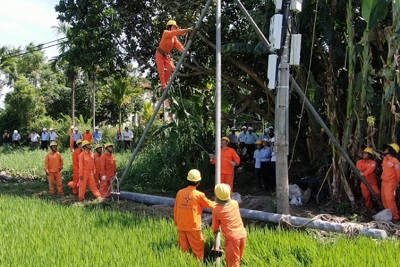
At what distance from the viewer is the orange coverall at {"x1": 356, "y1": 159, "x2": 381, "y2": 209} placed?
9.17m

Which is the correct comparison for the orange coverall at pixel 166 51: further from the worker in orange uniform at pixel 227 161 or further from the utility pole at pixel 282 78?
the utility pole at pixel 282 78

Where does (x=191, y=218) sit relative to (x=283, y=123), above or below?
below

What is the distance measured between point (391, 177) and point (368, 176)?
2.01 ft

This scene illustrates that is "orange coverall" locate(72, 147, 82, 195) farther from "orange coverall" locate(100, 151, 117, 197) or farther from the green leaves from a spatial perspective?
the green leaves

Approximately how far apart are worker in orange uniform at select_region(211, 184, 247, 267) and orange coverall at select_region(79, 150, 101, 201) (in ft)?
18.8

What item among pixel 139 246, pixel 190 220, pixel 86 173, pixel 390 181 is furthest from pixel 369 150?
pixel 86 173

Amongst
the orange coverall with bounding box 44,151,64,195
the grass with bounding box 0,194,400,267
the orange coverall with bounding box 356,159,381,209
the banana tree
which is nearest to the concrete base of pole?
the grass with bounding box 0,194,400,267

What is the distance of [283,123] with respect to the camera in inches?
316

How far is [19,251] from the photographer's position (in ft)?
19.7

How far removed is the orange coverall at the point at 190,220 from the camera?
252 inches

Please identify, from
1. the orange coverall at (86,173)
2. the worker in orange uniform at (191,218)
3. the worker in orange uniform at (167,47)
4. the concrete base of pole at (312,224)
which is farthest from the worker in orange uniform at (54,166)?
the worker in orange uniform at (191,218)

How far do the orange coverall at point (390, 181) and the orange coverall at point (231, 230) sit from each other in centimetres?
401

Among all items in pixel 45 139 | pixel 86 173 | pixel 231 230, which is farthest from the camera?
pixel 45 139

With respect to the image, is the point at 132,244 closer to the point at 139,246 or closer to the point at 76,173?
the point at 139,246
